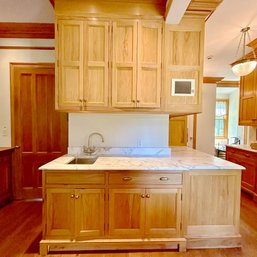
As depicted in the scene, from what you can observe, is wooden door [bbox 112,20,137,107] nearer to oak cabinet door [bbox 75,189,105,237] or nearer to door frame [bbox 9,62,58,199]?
oak cabinet door [bbox 75,189,105,237]

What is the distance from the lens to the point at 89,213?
214 centimetres

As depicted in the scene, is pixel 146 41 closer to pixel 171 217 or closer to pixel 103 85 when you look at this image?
pixel 103 85

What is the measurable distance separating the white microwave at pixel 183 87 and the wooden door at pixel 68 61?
1.11 m

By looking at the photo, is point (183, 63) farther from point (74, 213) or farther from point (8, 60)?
point (8, 60)

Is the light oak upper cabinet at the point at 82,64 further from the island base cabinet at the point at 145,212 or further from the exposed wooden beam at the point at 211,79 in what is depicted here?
the exposed wooden beam at the point at 211,79

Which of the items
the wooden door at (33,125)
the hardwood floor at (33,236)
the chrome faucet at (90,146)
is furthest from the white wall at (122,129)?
the hardwood floor at (33,236)

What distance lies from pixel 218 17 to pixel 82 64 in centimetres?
202

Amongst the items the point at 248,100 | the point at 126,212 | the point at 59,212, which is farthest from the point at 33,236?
the point at 248,100

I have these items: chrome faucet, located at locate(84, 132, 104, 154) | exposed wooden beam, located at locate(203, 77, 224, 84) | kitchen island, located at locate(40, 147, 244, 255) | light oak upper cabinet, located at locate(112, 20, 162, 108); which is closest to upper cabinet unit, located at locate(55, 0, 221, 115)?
light oak upper cabinet, located at locate(112, 20, 162, 108)

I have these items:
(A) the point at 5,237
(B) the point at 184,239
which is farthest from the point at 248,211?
(A) the point at 5,237

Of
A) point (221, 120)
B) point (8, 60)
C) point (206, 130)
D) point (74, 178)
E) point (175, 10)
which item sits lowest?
point (74, 178)

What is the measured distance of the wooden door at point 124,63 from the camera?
96.7 inches

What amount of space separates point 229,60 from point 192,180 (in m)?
3.75

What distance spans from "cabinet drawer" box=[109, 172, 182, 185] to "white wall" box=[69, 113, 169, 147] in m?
0.83
